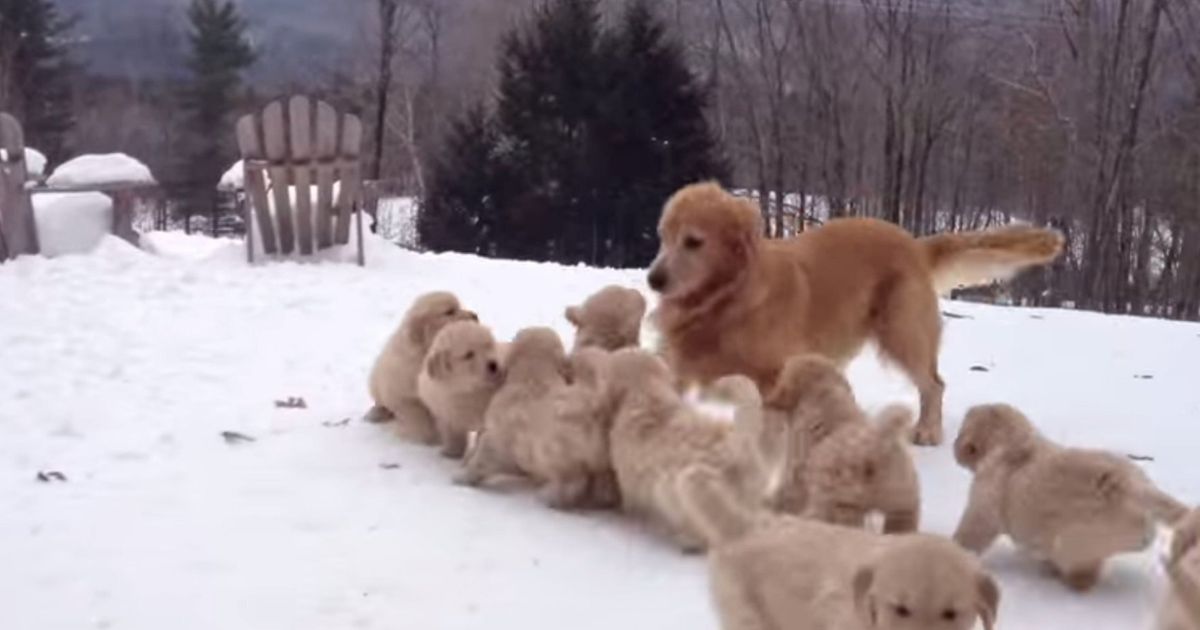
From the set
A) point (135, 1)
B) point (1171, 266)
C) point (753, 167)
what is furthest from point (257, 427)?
point (135, 1)

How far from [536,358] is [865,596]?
245cm

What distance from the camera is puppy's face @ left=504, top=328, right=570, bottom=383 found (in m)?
4.92

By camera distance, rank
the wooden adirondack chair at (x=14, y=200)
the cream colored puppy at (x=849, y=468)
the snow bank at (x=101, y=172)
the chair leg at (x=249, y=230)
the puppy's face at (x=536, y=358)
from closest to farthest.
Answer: the cream colored puppy at (x=849, y=468) < the puppy's face at (x=536, y=358) < the wooden adirondack chair at (x=14, y=200) < the chair leg at (x=249, y=230) < the snow bank at (x=101, y=172)

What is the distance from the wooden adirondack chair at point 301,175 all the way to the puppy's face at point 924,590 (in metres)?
9.47

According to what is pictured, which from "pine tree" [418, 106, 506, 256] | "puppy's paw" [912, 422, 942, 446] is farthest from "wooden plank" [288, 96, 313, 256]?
"pine tree" [418, 106, 506, 256]

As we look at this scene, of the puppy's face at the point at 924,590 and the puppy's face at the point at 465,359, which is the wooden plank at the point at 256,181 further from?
the puppy's face at the point at 924,590

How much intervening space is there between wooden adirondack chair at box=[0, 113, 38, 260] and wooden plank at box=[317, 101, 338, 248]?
2.44 m

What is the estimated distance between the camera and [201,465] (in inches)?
203

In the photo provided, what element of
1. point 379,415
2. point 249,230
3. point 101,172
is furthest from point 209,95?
point 379,415

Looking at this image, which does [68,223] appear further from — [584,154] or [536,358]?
[584,154]

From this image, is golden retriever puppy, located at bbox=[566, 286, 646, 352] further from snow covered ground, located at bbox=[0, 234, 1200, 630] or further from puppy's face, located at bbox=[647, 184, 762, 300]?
snow covered ground, located at bbox=[0, 234, 1200, 630]

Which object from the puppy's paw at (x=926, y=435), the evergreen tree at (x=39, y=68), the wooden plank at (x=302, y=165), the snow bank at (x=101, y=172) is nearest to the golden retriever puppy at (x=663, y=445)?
the puppy's paw at (x=926, y=435)

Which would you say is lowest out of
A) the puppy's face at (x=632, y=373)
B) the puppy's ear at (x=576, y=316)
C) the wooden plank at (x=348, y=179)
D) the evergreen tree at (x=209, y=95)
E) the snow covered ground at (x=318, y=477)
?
the snow covered ground at (x=318, y=477)

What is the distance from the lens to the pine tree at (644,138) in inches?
934
